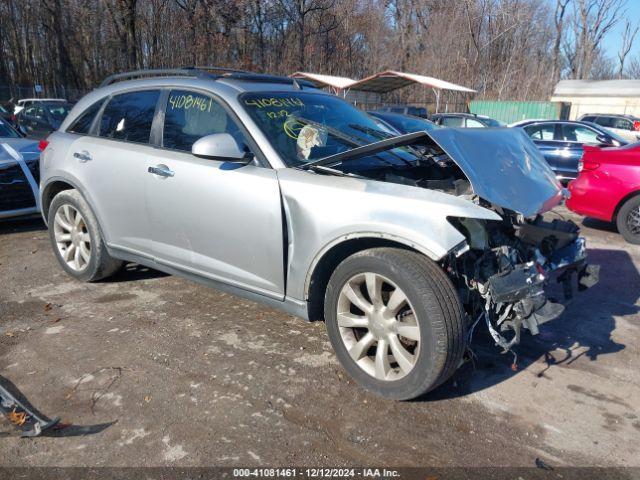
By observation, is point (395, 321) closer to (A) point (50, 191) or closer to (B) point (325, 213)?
(B) point (325, 213)

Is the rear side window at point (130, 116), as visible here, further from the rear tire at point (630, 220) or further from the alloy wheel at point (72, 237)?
the rear tire at point (630, 220)

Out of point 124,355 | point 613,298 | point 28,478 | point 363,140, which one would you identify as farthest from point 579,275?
point 28,478

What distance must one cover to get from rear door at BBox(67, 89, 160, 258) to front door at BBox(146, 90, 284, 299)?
0.15 meters

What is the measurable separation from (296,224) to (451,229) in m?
0.98

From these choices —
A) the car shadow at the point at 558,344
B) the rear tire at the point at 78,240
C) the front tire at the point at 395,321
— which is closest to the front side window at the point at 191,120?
the rear tire at the point at 78,240

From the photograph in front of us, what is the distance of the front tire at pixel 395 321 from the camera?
9.08 ft

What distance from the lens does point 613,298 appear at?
477 centimetres

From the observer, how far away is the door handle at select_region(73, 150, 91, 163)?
178 inches

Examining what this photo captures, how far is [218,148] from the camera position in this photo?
3.38 m

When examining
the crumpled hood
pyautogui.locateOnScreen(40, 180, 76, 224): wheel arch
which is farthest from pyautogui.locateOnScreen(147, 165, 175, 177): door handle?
the crumpled hood

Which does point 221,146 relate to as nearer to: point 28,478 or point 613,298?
point 28,478

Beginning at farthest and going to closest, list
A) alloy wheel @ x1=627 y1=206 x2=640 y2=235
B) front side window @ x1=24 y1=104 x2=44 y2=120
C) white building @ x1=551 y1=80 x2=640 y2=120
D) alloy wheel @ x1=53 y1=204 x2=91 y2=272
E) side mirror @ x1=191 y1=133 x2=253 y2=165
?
1. white building @ x1=551 y1=80 x2=640 y2=120
2. front side window @ x1=24 y1=104 x2=44 y2=120
3. alloy wheel @ x1=627 y1=206 x2=640 y2=235
4. alloy wheel @ x1=53 y1=204 x2=91 y2=272
5. side mirror @ x1=191 y1=133 x2=253 y2=165

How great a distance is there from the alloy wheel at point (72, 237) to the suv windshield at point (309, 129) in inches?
83.2

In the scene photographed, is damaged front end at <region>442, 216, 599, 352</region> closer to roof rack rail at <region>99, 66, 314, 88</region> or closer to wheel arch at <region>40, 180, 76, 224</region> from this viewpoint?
roof rack rail at <region>99, 66, 314, 88</region>
